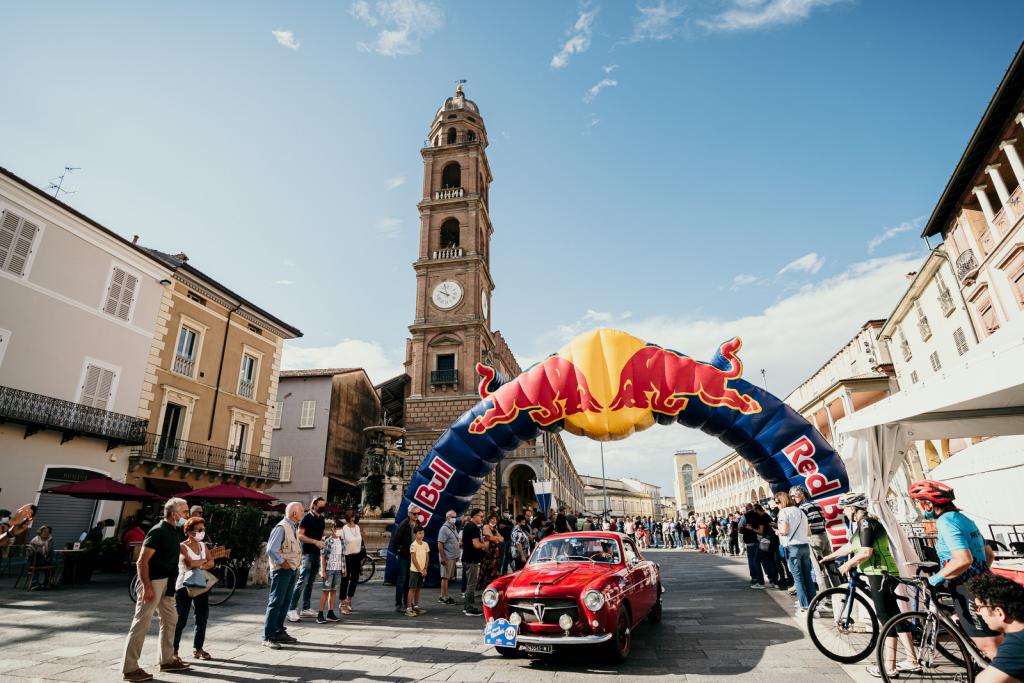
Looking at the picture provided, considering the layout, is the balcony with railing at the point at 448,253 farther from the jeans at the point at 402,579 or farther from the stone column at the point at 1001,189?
the jeans at the point at 402,579

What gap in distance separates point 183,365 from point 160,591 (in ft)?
59.1

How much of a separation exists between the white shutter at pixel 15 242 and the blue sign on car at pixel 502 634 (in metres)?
18.3

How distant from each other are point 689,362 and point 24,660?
36.0 ft

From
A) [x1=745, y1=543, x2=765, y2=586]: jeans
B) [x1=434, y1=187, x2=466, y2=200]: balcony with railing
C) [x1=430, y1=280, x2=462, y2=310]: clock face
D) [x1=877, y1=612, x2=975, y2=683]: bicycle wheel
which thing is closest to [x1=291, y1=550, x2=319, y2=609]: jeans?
[x1=877, y1=612, x2=975, y2=683]: bicycle wheel

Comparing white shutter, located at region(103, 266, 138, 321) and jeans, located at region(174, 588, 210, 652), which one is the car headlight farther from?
white shutter, located at region(103, 266, 138, 321)

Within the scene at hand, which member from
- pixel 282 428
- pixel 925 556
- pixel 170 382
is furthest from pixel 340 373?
pixel 925 556

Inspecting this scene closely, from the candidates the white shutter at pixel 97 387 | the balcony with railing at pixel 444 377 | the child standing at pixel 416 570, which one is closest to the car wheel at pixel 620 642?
the child standing at pixel 416 570

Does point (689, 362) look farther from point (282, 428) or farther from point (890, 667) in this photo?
point (282, 428)

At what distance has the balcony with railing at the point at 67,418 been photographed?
14594 millimetres

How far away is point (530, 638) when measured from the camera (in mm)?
5570

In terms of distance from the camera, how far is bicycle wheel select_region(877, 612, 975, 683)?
4430 mm

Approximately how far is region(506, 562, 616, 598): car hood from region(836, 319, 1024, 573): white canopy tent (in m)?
3.39

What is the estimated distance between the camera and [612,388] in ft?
35.6

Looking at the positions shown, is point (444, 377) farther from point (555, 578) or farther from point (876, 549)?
point (876, 549)
